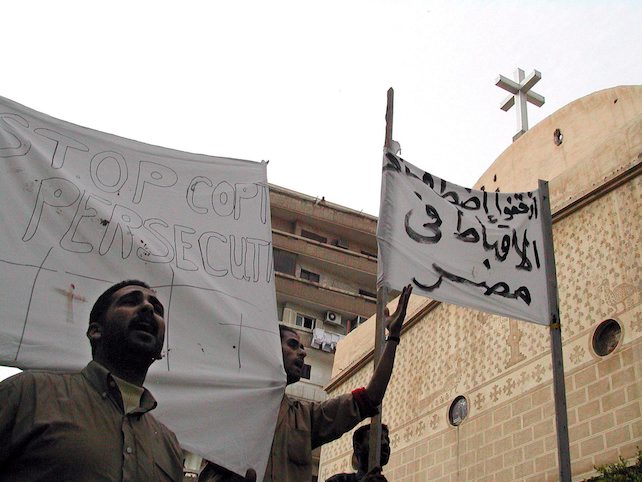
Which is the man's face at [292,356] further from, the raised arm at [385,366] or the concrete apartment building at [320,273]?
the concrete apartment building at [320,273]

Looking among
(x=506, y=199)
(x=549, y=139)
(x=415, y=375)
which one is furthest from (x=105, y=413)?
(x=549, y=139)

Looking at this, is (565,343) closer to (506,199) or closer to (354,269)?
(506,199)

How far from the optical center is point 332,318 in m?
24.5

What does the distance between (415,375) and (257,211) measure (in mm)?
7277

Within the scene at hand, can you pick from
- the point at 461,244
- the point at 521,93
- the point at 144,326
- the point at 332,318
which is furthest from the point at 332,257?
the point at 144,326

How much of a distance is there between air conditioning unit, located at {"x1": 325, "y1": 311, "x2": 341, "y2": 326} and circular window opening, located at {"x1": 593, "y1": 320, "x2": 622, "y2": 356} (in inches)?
658

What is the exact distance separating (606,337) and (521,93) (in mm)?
6027

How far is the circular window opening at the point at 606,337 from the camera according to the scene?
7.77m

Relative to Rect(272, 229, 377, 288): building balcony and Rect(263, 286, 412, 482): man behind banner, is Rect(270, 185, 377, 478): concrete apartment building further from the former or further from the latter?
Rect(263, 286, 412, 482): man behind banner

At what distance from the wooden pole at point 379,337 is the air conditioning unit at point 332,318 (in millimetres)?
19158

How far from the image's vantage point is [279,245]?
24875 mm

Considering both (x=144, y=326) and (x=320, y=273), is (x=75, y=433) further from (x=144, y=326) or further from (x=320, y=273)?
(x=320, y=273)

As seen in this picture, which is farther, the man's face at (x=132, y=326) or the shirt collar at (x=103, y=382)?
the man's face at (x=132, y=326)

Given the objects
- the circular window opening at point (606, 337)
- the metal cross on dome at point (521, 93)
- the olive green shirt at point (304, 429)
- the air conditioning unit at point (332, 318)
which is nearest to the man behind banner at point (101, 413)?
the olive green shirt at point (304, 429)
